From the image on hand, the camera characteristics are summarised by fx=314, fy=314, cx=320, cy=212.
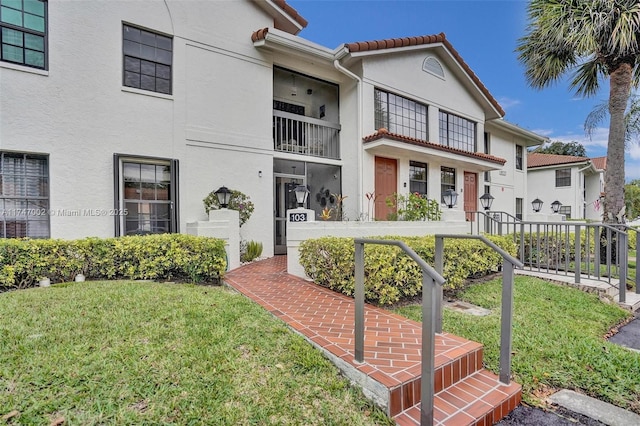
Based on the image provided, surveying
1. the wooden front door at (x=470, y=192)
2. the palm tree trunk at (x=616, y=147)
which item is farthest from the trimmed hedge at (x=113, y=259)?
the wooden front door at (x=470, y=192)

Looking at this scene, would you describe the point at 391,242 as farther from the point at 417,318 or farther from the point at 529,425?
the point at 417,318

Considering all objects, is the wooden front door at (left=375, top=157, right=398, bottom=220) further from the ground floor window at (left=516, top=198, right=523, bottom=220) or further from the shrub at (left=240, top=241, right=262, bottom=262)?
the ground floor window at (left=516, top=198, right=523, bottom=220)

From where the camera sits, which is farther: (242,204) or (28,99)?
(242,204)

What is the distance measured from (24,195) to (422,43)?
13.4m

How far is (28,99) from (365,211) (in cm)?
928

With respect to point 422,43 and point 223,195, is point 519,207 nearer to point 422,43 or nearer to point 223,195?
point 422,43

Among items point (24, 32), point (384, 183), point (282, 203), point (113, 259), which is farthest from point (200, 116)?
point (384, 183)

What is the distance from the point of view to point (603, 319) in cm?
511

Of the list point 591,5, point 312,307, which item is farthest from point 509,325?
point 591,5

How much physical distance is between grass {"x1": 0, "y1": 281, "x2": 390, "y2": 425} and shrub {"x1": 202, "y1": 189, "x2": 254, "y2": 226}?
179 inches

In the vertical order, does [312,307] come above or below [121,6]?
below

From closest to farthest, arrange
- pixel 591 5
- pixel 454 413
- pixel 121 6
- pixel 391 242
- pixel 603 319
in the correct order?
pixel 454 413 < pixel 391 242 < pixel 603 319 < pixel 121 6 < pixel 591 5

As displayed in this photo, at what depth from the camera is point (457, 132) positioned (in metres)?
14.5

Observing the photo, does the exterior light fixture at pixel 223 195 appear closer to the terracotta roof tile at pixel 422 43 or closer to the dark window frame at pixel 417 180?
the terracotta roof tile at pixel 422 43
